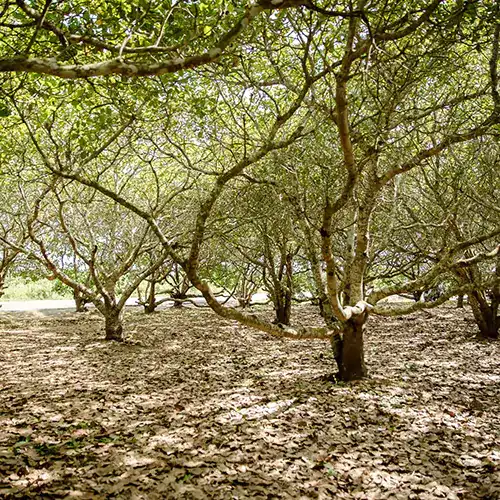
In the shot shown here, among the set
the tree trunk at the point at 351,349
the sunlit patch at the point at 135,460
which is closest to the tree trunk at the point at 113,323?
the tree trunk at the point at 351,349

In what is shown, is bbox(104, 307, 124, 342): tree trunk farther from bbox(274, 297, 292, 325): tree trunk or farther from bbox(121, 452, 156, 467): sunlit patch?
bbox(121, 452, 156, 467): sunlit patch

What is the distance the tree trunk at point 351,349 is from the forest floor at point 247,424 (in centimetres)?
29

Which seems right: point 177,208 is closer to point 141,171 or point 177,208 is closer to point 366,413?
point 141,171

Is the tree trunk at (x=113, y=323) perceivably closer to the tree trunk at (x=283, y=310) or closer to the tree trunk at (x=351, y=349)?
the tree trunk at (x=283, y=310)

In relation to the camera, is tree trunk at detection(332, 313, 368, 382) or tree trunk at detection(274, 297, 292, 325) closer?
tree trunk at detection(332, 313, 368, 382)

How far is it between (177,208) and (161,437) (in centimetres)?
1172

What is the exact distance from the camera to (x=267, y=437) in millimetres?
6199

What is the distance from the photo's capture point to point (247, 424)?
22.0 feet

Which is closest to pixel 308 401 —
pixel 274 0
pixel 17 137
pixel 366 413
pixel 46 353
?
pixel 366 413

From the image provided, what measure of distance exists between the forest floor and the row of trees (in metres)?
1.38

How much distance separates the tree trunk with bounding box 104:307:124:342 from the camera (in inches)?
506

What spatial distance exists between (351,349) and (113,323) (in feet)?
25.3

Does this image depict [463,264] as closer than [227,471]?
No

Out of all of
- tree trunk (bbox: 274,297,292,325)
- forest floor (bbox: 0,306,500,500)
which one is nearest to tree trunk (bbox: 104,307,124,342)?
forest floor (bbox: 0,306,500,500)
